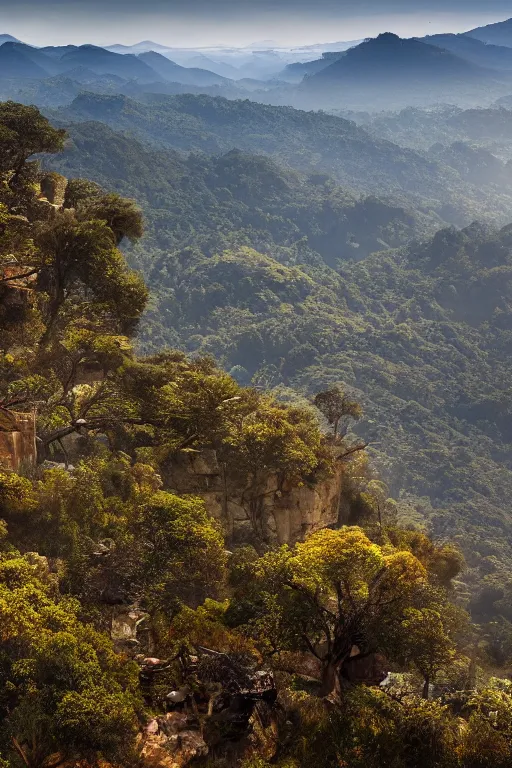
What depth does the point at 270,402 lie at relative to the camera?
3372 centimetres

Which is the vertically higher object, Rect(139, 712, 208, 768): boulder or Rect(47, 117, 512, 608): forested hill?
Rect(139, 712, 208, 768): boulder

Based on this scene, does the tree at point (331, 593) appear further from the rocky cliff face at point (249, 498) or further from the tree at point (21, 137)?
the tree at point (21, 137)

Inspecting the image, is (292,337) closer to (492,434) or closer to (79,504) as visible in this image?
(492,434)

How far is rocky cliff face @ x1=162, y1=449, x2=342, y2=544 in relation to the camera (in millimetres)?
26281

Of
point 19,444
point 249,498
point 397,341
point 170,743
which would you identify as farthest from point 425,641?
point 397,341

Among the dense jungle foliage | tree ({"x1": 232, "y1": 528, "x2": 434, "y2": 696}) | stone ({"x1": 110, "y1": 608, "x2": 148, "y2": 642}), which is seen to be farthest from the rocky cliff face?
tree ({"x1": 232, "y1": 528, "x2": 434, "y2": 696})

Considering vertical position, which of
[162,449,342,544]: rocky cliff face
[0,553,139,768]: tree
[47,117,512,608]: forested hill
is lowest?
[47,117,512,608]: forested hill

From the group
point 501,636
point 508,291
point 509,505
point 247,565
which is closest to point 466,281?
point 508,291

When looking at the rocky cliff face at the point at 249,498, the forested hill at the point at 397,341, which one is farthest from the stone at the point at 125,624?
the forested hill at the point at 397,341

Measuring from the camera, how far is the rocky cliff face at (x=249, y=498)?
2628 cm

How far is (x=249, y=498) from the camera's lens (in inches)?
1096

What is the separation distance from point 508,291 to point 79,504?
177m

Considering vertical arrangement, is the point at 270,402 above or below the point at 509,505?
above

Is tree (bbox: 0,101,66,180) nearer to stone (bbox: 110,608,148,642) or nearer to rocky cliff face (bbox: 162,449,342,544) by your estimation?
rocky cliff face (bbox: 162,449,342,544)
